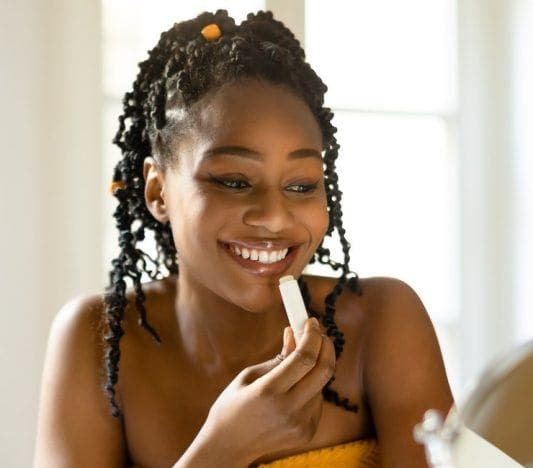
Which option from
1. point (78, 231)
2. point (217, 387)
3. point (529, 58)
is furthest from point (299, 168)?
point (529, 58)

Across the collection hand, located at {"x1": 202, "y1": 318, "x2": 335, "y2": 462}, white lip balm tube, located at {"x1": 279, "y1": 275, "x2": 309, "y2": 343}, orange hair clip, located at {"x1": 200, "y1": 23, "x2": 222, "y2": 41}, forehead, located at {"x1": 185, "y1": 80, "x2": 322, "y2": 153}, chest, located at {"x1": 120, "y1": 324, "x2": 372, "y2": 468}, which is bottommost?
chest, located at {"x1": 120, "y1": 324, "x2": 372, "y2": 468}

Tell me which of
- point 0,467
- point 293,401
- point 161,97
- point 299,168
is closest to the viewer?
point 293,401

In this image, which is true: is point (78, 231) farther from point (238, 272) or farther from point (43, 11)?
point (238, 272)

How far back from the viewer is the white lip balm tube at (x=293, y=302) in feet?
2.73

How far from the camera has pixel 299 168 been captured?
979 mm

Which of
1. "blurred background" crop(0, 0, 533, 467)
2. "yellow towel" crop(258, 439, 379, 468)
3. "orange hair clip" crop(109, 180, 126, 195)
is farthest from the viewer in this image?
"blurred background" crop(0, 0, 533, 467)

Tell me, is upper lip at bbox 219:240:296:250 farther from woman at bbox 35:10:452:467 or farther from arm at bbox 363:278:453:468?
arm at bbox 363:278:453:468

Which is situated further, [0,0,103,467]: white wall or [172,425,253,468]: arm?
[0,0,103,467]: white wall

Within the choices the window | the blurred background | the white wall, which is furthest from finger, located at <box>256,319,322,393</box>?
the window

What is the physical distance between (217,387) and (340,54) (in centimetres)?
94

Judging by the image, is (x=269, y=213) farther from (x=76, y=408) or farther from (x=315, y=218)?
(x=76, y=408)

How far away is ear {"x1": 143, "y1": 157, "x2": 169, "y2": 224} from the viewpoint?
3.61 feet

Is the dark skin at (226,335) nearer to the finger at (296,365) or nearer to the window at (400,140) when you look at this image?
the finger at (296,365)

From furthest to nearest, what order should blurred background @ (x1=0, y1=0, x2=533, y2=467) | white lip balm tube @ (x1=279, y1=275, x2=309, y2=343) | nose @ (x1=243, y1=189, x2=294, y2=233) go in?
blurred background @ (x1=0, y1=0, x2=533, y2=467), nose @ (x1=243, y1=189, x2=294, y2=233), white lip balm tube @ (x1=279, y1=275, x2=309, y2=343)
